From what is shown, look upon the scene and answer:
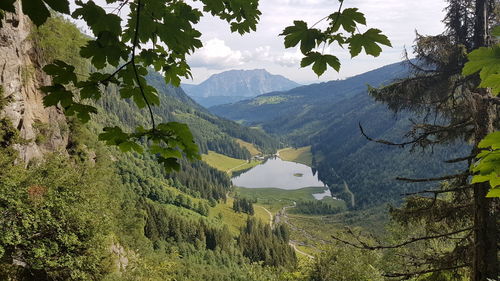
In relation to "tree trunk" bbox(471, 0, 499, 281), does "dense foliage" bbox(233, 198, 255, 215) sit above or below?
below

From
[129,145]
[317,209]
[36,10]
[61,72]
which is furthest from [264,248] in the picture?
[36,10]

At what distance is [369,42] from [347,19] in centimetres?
27

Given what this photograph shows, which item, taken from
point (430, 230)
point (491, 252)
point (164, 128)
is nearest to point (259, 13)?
point (164, 128)

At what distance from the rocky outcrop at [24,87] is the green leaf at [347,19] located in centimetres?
2583

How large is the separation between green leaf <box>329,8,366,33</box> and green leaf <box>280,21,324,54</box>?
0.15 m

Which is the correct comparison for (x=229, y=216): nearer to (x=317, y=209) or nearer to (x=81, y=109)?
(x=317, y=209)

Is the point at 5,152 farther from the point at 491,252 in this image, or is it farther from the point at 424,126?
the point at 491,252

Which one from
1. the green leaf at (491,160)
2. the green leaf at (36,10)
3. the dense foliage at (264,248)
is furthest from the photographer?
the dense foliage at (264,248)

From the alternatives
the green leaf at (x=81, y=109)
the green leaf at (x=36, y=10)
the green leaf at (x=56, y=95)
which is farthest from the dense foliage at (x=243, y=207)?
the green leaf at (x=36, y=10)

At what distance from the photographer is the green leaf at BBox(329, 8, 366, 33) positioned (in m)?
2.49

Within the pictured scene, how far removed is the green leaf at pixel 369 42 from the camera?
8.38 ft

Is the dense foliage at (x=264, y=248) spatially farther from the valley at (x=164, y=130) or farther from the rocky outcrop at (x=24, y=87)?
the rocky outcrop at (x=24, y=87)

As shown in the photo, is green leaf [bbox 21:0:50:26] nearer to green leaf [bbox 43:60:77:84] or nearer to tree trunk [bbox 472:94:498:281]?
green leaf [bbox 43:60:77:84]

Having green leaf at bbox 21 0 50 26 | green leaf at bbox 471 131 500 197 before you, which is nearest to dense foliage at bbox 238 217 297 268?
green leaf at bbox 471 131 500 197
